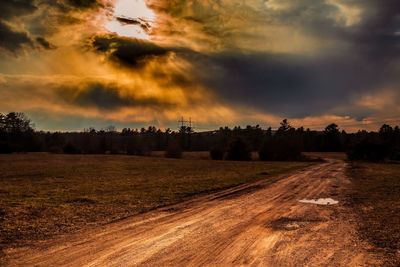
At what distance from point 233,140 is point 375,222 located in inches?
3036

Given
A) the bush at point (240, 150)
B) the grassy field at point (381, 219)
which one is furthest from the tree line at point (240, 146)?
the grassy field at point (381, 219)

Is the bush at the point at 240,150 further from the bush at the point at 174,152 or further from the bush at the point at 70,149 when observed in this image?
the bush at the point at 70,149

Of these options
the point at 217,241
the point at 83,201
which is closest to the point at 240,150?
the point at 83,201

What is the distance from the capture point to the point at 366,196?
22156 mm

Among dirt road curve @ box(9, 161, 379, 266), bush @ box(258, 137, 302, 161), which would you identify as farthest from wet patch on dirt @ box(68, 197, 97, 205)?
bush @ box(258, 137, 302, 161)

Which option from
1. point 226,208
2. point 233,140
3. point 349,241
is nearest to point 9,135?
point 233,140

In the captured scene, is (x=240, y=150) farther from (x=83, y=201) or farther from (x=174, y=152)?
(x=83, y=201)

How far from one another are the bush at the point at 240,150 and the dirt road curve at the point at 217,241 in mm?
72735

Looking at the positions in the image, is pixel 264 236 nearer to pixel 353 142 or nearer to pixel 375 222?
pixel 375 222

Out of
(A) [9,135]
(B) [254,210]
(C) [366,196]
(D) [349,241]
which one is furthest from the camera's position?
(A) [9,135]

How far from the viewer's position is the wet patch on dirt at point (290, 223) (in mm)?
13009

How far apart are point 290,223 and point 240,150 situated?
76276 mm

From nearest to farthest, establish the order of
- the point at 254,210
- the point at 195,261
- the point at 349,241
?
the point at 195,261
the point at 349,241
the point at 254,210

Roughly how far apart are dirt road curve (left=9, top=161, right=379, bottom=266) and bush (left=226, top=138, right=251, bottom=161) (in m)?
72.7
